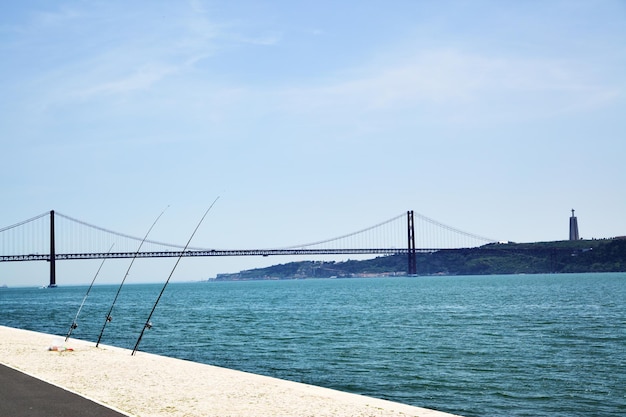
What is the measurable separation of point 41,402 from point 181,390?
242cm

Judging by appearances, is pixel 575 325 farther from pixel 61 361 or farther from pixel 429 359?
pixel 61 361

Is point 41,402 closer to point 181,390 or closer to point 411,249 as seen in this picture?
point 181,390

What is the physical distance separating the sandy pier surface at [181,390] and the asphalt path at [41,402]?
0.87 ft

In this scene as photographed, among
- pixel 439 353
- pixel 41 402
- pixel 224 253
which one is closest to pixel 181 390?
pixel 41 402

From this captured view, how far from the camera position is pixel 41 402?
9273mm

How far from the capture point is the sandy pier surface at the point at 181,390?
30.5 feet

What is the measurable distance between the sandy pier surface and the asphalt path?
0.26 meters

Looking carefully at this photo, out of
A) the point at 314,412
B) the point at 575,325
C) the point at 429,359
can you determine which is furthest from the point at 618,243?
the point at 314,412

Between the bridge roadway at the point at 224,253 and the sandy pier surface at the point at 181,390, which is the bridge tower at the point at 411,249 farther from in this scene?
the sandy pier surface at the point at 181,390

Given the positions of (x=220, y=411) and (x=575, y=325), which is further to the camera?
(x=575, y=325)

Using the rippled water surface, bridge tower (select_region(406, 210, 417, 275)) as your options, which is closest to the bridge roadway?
bridge tower (select_region(406, 210, 417, 275))

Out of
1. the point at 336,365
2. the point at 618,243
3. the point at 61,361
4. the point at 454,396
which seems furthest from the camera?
the point at 618,243

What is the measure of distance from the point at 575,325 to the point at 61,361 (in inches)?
872

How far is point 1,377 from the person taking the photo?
38.5 feet
